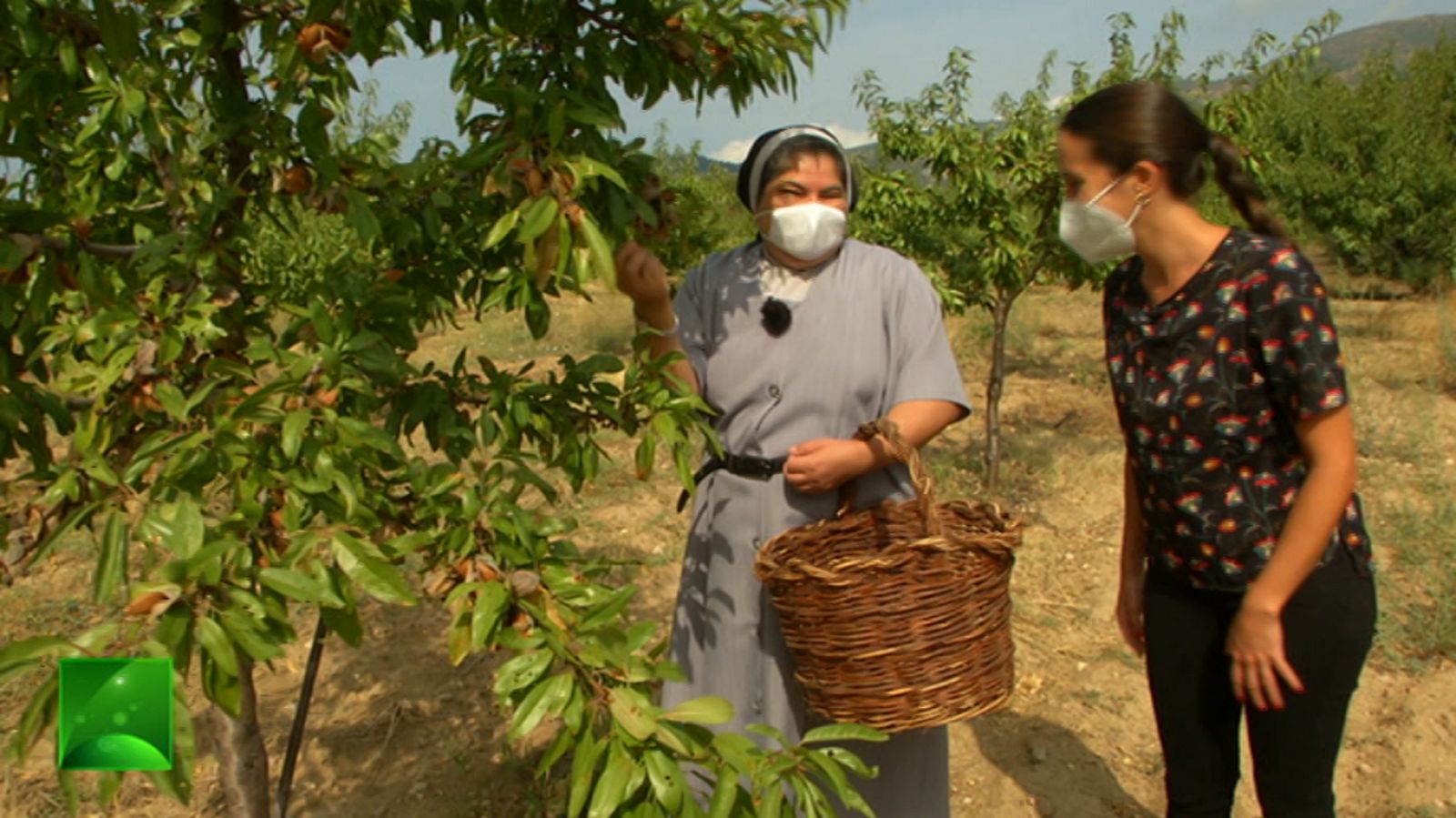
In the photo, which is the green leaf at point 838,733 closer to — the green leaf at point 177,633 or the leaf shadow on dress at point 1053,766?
the green leaf at point 177,633

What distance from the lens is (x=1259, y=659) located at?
1650mm

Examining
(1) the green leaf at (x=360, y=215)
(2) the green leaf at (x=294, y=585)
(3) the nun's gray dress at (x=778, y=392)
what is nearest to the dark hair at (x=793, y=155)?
(3) the nun's gray dress at (x=778, y=392)

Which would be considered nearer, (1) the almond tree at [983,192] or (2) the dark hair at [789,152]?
(2) the dark hair at [789,152]

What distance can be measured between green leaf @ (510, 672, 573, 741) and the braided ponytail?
1.34 meters

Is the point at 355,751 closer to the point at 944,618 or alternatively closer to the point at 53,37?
the point at 944,618

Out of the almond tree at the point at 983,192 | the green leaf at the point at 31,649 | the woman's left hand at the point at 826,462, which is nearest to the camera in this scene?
the green leaf at the point at 31,649

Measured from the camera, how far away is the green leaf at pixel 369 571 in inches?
36.3

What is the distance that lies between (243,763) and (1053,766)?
7.23ft

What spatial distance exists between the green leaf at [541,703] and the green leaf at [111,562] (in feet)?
1.13

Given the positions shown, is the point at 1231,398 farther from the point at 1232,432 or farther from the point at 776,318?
the point at 776,318

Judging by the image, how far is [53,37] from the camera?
1.29 m

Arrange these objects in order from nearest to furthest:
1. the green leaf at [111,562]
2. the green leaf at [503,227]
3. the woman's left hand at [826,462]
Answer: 1. the green leaf at [111,562]
2. the green leaf at [503,227]
3. the woman's left hand at [826,462]

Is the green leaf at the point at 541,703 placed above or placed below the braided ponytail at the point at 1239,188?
below

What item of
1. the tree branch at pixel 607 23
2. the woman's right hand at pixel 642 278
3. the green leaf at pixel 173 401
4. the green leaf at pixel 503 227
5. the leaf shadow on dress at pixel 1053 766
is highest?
the tree branch at pixel 607 23
